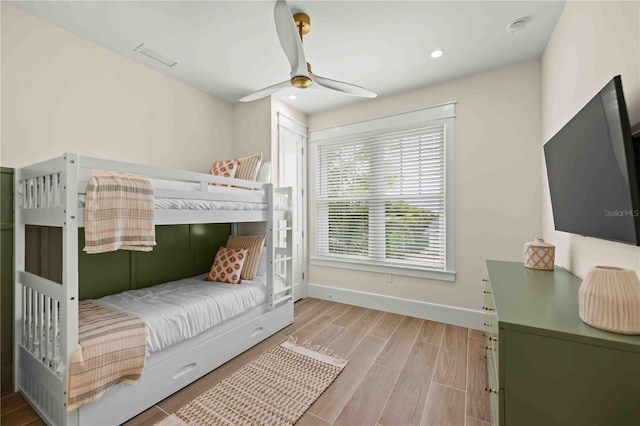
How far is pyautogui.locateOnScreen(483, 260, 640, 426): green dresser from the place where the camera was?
0.81 metres

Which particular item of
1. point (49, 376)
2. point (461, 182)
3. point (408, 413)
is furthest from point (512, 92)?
point (49, 376)

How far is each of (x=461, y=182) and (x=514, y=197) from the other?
482mm

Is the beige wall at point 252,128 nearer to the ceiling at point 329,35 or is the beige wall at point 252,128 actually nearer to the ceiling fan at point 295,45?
the ceiling at point 329,35

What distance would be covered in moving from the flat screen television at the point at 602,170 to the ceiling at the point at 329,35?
1159 mm

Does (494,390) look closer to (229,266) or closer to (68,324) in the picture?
(68,324)

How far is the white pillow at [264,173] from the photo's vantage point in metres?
2.91

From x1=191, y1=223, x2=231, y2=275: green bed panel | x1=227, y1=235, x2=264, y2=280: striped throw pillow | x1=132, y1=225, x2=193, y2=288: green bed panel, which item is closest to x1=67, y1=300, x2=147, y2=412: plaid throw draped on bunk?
Result: x1=132, y1=225, x2=193, y2=288: green bed panel

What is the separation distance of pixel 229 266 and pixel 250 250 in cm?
28

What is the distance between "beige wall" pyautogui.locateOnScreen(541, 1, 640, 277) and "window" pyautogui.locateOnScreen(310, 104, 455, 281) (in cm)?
84

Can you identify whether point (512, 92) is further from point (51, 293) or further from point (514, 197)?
point (51, 293)

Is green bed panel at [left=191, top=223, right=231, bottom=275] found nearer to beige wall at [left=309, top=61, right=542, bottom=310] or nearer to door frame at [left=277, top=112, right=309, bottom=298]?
door frame at [left=277, top=112, right=309, bottom=298]

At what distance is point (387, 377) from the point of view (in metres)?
1.94

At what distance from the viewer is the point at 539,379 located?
0.90 m

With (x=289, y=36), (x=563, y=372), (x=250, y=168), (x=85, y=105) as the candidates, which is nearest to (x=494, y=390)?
(x=563, y=372)
